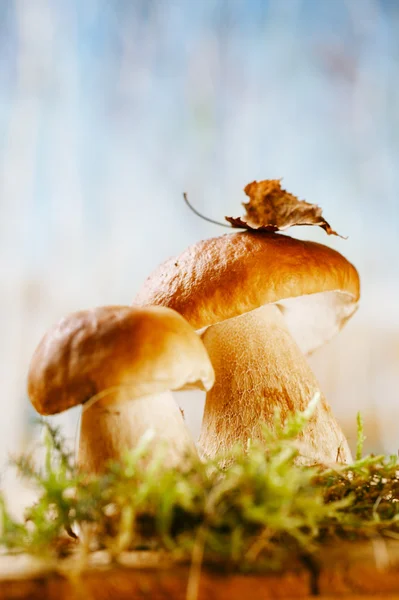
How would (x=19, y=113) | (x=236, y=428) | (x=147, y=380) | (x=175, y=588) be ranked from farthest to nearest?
1. (x=19, y=113)
2. (x=236, y=428)
3. (x=147, y=380)
4. (x=175, y=588)

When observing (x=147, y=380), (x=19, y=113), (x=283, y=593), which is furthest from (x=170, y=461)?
(x=19, y=113)

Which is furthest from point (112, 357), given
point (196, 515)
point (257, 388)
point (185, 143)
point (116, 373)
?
point (185, 143)

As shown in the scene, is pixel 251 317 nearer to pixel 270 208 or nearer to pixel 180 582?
pixel 270 208

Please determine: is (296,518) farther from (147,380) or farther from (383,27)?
(383,27)

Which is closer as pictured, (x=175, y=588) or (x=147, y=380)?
(x=175, y=588)

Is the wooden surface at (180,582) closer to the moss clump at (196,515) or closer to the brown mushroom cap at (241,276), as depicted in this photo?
the moss clump at (196,515)

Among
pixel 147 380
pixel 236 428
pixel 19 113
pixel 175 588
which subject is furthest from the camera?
pixel 19 113

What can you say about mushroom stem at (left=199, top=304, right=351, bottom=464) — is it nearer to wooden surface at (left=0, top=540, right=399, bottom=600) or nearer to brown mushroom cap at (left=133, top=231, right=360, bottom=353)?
brown mushroom cap at (left=133, top=231, right=360, bottom=353)

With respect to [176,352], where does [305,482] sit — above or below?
below
